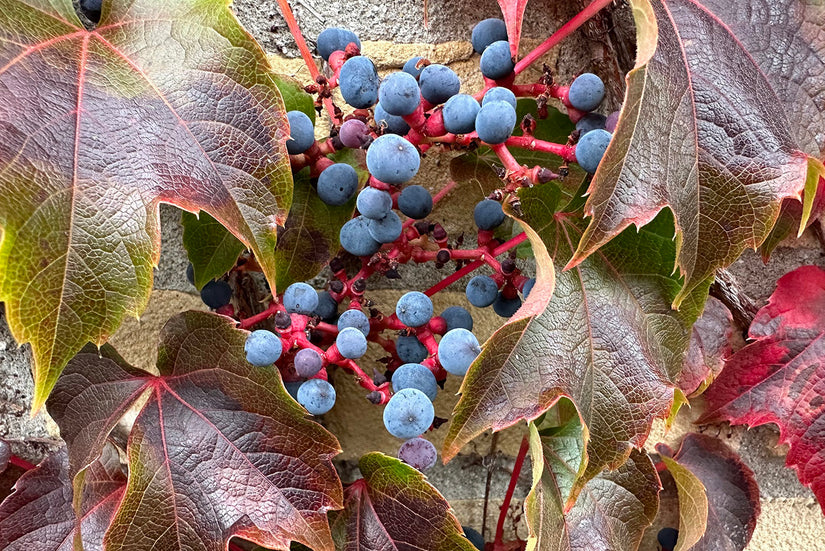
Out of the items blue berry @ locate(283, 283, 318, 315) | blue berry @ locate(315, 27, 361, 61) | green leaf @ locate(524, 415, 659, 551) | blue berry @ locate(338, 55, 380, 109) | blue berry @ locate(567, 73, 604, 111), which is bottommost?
green leaf @ locate(524, 415, 659, 551)

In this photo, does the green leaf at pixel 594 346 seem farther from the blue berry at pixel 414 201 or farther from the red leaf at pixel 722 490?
the red leaf at pixel 722 490

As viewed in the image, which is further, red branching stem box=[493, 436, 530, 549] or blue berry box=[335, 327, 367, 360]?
red branching stem box=[493, 436, 530, 549]

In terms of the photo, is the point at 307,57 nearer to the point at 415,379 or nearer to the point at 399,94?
the point at 399,94

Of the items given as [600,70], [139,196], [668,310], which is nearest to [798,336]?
[668,310]

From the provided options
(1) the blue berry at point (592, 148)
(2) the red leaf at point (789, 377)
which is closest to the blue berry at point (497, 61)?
(1) the blue berry at point (592, 148)

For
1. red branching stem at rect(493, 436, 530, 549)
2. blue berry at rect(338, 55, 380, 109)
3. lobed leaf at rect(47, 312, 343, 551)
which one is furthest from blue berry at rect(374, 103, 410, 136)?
red branching stem at rect(493, 436, 530, 549)

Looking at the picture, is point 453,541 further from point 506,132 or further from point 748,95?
point 748,95

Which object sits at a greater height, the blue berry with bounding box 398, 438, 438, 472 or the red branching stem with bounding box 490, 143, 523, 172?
the red branching stem with bounding box 490, 143, 523, 172

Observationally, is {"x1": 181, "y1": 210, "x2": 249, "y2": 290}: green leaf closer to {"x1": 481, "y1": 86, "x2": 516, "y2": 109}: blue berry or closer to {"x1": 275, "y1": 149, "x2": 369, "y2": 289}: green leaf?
{"x1": 275, "y1": 149, "x2": 369, "y2": 289}: green leaf
